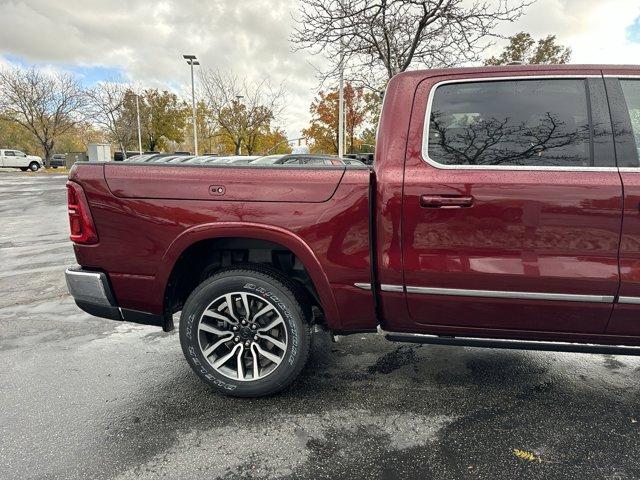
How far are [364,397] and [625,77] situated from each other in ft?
8.06

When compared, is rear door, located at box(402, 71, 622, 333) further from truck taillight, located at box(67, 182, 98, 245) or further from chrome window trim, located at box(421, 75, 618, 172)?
truck taillight, located at box(67, 182, 98, 245)

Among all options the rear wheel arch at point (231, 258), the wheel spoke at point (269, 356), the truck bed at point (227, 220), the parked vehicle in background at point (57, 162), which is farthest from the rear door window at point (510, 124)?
the parked vehicle in background at point (57, 162)

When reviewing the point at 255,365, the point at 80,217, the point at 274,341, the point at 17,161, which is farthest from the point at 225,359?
the point at 17,161

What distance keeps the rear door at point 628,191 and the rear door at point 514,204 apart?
45 mm

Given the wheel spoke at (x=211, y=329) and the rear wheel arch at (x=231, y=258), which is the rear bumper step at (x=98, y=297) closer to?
the rear wheel arch at (x=231, y=258)

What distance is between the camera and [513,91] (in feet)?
7.83

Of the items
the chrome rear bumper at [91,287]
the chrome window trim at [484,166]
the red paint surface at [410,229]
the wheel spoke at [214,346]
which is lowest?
the wheel spoke at [214,346]

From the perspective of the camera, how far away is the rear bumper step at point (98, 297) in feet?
8.95

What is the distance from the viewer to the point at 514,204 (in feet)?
7.39

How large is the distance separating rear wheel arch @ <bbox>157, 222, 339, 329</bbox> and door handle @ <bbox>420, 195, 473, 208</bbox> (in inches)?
28.6

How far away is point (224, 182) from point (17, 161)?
48.9 metres

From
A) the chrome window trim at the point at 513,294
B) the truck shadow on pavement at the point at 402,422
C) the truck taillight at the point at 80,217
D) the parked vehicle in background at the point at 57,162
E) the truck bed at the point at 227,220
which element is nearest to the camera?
the truck shadow on pavement at the point at 402,422

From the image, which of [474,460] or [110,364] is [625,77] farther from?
[110,364]

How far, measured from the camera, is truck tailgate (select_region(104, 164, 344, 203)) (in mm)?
2461
